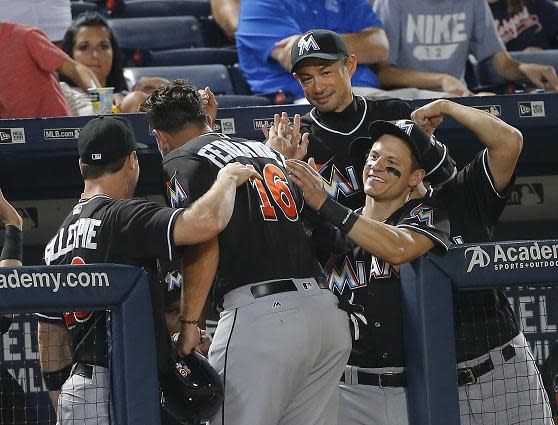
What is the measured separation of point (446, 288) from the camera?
351cm

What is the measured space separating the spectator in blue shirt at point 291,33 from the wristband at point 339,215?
209cm

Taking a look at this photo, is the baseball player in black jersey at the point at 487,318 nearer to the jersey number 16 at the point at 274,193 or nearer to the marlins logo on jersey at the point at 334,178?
the marlins logo on jersey at the point at 334,178

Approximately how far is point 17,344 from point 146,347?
1.51 metres

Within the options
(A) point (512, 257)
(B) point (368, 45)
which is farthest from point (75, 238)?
(B) point (368, 45)

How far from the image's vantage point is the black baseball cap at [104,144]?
3656 mm

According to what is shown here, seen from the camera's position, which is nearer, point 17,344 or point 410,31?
point 17,344

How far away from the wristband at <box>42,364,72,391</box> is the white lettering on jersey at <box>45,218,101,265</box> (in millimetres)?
386

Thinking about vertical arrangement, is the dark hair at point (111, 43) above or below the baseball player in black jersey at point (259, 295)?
above

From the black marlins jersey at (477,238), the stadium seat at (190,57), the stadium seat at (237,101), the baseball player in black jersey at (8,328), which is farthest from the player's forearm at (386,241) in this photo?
the stadium seat at (190,57)

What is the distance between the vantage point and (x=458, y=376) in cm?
384

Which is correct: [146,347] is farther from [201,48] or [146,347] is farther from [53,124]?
[201,48]

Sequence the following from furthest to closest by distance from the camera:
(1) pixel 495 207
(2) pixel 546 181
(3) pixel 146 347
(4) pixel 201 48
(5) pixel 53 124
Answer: (4) pixel 201 48 → (2) pixel 546 181 → (5) pixel 53 124 → (1) pixel 495 207 → (3) pixel 146 347

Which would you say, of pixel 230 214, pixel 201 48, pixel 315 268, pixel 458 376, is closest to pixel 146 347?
pixel 230 214

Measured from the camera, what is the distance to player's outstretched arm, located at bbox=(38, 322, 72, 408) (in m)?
3.75
